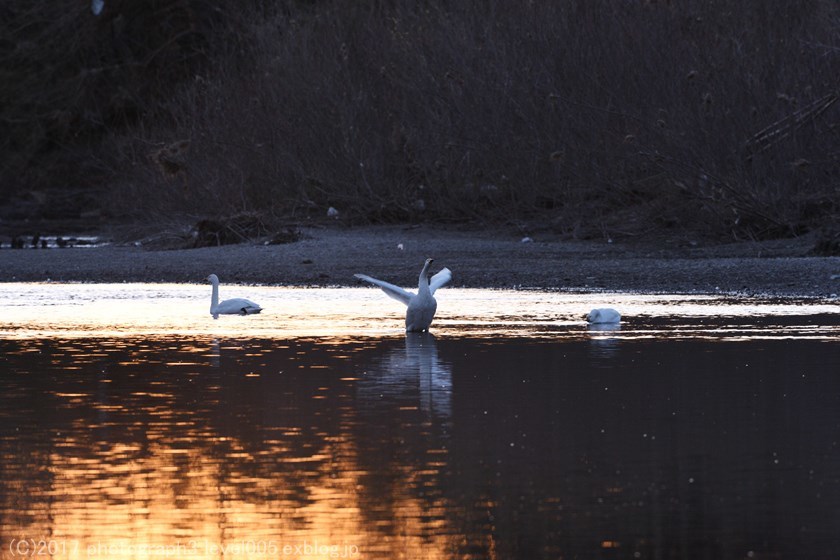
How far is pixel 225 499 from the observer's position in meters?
7.11

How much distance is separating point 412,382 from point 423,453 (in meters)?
2.91

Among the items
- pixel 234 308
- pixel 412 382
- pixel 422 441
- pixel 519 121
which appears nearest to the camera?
pixel 422 441

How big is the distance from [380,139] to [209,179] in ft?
15.7

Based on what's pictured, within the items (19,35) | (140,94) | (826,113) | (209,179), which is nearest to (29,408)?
(826,113)

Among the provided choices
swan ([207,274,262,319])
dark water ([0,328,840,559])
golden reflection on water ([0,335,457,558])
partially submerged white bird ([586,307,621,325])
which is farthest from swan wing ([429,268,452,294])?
golden reflection on water ([0,335,457,558])

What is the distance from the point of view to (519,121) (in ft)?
103

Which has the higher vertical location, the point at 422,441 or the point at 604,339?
the point at 604,339

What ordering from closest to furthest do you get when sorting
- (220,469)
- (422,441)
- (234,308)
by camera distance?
(220,469), (422,441), (234,308)

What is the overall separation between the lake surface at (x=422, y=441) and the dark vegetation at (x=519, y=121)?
39.5ft

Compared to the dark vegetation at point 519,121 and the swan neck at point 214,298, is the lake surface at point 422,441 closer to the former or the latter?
the swan neck at point 214,298

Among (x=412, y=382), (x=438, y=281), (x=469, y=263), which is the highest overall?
(x=469, y=263)

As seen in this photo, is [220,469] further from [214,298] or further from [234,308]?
[214,298]

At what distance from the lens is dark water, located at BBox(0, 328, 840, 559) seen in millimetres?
6426

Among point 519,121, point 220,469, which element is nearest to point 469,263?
point 519,121
